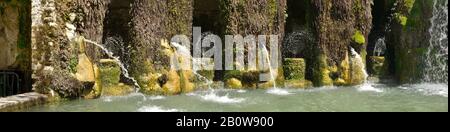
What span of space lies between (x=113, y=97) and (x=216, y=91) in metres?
3.12

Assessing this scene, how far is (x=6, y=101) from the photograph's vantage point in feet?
30.0

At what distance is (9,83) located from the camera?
12.1 metres

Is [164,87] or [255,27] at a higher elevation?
[255,27]

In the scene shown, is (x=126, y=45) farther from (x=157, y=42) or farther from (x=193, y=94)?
(x=193, y=94)

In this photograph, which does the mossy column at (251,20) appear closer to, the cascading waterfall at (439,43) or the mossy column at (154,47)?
the mossy column at (154,47)

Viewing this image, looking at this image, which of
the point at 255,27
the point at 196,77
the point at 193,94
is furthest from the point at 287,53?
the point at 193,94

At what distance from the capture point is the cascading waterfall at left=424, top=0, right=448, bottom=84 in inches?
657

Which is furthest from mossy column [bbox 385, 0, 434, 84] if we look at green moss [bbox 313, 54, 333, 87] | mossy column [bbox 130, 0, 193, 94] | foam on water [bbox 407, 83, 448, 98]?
mossy column [bbox 130, 0, 193, 94]

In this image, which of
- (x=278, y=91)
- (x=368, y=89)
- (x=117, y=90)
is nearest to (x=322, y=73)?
(x=368, y=89)

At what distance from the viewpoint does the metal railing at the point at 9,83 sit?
11.8 meters

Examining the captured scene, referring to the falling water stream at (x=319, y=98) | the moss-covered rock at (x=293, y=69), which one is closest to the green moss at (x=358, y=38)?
the falling water stream at (x=319, y=98)

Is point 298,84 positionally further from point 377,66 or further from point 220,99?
point 220,99

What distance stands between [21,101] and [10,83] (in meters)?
2.94

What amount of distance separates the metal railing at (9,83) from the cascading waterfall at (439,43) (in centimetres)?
1229
